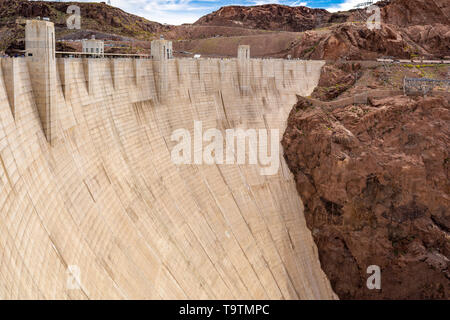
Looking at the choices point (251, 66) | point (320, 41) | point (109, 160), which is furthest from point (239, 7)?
point (109, 160)

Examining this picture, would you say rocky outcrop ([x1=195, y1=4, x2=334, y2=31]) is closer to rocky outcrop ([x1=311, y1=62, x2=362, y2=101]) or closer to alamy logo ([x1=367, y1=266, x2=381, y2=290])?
rocky outcrop ([x1=311, y1=62, x2=362, y2=101])

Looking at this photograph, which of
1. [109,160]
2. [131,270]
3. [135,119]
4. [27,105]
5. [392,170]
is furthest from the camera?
[392,170]

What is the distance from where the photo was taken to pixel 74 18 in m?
75.2

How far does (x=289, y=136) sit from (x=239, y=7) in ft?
257

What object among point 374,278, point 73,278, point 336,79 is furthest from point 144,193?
point 336,79

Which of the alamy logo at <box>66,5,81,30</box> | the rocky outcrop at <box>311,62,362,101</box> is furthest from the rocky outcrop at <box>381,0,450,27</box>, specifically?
the alamy logo at <box>66,5,81,30</box>

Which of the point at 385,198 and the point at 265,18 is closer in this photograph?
the point at 385,198

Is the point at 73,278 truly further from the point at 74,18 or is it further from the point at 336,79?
the point at 74,18

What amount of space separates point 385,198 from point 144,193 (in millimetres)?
17603

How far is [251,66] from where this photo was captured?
32781 mm

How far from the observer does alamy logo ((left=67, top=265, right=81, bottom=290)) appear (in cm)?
1287

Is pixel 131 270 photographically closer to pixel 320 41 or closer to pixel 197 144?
pixel 197 144

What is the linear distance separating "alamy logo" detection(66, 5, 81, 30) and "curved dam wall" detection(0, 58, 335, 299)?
172 ft

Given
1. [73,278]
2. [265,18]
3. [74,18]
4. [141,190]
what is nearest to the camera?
[73,278]
